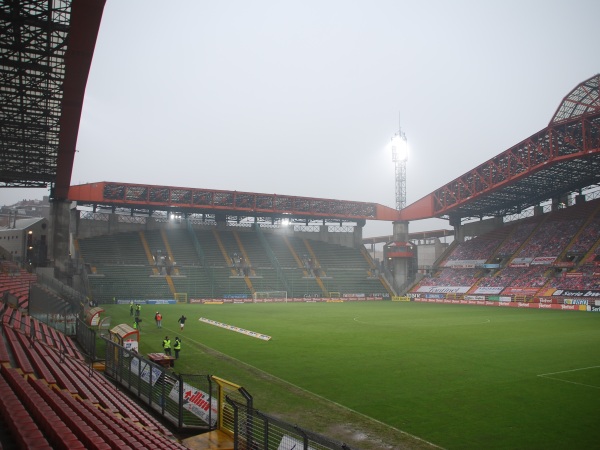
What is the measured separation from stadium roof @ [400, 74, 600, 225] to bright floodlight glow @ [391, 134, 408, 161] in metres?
10.4

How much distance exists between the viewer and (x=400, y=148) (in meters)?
84.1

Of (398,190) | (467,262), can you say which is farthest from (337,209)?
→ (467,262)

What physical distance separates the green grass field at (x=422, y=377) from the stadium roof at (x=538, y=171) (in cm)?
2212

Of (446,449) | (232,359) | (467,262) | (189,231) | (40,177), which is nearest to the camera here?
(446,449)

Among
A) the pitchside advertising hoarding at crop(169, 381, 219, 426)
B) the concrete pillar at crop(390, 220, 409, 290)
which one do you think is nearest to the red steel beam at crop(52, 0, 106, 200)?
the pitchside advertising hoarding at crop(169, 381, 219, 426)

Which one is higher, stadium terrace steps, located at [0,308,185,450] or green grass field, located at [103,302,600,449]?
stadium terrace steps, located at [0,308,185,450]

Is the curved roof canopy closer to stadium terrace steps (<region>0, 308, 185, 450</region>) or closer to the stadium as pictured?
the stadium

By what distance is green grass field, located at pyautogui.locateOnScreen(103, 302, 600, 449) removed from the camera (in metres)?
12.2

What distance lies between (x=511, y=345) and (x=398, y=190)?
62373 millimetres

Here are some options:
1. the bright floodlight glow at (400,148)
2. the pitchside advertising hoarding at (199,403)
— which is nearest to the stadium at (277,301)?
the pitchside advertising hoarding at (199,403)

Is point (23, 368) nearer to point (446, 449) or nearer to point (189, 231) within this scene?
point (446, 449)

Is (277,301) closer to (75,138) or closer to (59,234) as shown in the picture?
(59,234)

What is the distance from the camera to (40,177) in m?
43.2

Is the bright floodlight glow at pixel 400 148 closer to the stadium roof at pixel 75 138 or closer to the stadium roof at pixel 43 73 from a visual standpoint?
the stadium roof at pixel 75 138
